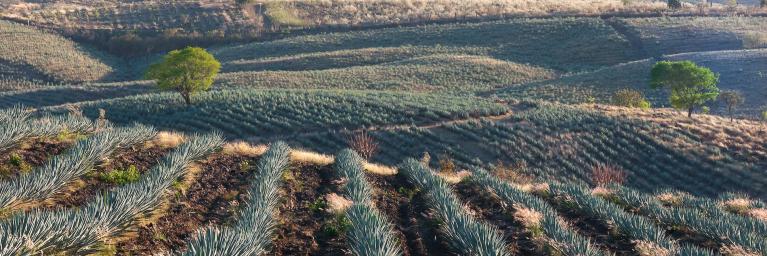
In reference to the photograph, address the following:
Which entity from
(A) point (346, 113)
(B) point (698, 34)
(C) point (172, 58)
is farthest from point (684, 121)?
(B) point (698, 34)

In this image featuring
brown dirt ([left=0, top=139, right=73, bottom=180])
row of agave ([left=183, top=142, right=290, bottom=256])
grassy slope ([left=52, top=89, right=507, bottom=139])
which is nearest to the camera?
row of agave ([left=183, top=142, right=290, bottom=256])

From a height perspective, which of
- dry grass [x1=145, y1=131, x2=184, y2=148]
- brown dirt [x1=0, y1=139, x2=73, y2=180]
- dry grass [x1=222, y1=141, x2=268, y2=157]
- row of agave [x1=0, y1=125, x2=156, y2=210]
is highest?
row of agave [x1=0, y1=125, x2=156, y2=210]

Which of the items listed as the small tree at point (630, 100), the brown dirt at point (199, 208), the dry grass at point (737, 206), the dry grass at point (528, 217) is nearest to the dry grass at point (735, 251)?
the dry grass at point (528, 217)

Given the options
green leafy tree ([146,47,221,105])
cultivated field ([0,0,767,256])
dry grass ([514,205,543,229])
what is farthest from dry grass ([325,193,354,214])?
green leafy tree ([146,47,221,105])

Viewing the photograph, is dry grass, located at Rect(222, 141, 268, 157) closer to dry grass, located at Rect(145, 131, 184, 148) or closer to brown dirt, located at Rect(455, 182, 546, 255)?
dry grass, located at Rect(145, 131, 184, 148)

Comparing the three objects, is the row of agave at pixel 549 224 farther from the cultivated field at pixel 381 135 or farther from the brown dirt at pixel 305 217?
the brown dirt at pixel 305 217

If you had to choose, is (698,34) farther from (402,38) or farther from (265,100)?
(265,100)

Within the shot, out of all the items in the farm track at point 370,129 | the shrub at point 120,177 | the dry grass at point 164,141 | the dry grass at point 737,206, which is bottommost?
the farm track at point 370,129
